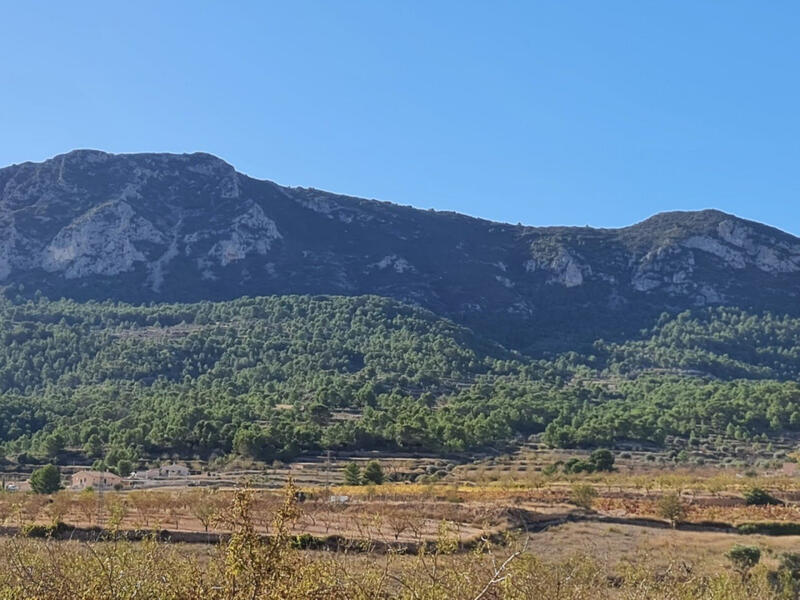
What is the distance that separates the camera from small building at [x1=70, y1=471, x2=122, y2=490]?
162 ft

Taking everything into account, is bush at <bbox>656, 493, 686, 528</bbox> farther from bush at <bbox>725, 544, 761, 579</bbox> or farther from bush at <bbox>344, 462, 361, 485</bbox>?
bush at <bbox>344, 462, 361, 485</bbox>

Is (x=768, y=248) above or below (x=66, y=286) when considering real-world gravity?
above

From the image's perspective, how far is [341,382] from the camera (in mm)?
91125

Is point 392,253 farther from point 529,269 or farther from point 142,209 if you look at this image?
Result: point 142,209

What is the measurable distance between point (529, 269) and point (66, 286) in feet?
320

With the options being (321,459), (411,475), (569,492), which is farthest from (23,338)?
(569,492)

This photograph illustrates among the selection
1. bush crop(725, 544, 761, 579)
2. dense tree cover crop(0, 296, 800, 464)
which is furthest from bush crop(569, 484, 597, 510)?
dense tree cover crop(0, 296, 800, 464)

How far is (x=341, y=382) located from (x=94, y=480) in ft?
141

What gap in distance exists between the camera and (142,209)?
160750 mm

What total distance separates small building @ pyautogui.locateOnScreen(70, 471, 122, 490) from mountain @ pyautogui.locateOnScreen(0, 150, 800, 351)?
9176cm

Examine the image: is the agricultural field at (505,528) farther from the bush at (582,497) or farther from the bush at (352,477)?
the bush at (352,477)

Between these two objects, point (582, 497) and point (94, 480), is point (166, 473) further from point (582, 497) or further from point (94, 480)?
point (582, 497)

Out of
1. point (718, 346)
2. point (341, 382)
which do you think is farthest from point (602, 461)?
point (718, 346)

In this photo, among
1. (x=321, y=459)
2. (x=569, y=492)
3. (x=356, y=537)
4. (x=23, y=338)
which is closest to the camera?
(x=356, y=537)
